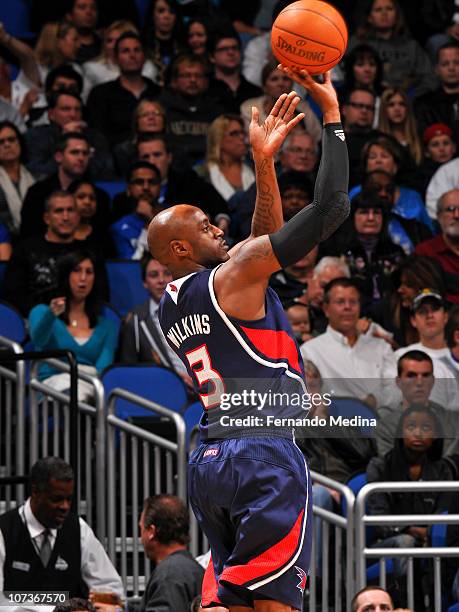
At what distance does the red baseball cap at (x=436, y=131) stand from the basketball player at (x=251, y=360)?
7301 mm

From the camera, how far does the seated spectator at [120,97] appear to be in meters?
12.2

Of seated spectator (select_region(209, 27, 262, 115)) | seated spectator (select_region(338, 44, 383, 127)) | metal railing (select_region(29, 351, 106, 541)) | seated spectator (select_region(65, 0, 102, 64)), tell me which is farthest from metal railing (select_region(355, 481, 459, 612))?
seated spectator (select_region(65, 0, 102, 64))

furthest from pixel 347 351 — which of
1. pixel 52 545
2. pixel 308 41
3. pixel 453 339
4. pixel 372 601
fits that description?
pixel 308 41

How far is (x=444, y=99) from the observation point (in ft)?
42.1

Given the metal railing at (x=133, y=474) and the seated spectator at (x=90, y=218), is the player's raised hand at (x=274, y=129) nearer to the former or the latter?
the metal railing at (x=133, y=474)

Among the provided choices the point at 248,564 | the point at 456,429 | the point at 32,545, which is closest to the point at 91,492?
the point at 32,545

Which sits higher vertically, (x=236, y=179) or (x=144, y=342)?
(x=236, y=179)

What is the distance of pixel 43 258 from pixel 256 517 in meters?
5.30

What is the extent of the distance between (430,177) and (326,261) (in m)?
2.30

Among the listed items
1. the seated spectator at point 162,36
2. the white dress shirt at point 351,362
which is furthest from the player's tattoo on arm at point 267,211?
the seated spectator at point 162,36

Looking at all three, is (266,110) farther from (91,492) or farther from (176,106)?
(91,492)

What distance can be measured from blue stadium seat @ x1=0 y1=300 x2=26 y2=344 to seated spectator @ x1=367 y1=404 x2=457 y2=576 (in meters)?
2.86

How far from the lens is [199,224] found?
511cm

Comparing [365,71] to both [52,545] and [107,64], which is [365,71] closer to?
[107,64]
